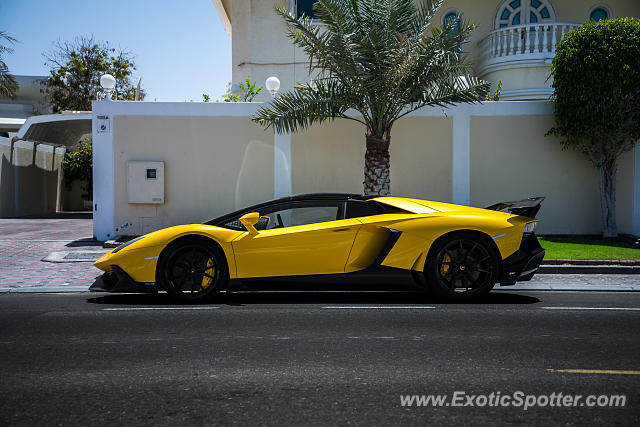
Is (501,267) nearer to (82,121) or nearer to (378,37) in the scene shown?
(378,37)

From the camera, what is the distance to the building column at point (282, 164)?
1349cm

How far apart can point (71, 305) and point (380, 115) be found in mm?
6985

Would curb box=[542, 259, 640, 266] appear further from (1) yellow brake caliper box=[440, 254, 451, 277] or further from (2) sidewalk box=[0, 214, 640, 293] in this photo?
(1) yellow brake caliper box=[440, 254, 451, 277]

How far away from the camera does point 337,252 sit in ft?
21.3

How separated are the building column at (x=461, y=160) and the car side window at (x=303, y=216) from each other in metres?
7.23

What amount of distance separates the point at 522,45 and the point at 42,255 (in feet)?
49.9

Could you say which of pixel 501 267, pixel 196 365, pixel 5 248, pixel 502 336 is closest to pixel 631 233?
pixel 501 267

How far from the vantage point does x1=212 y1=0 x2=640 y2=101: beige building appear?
61.6 ft

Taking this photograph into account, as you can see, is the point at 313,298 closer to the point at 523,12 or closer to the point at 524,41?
the point at 524,41

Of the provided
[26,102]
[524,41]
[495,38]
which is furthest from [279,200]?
[26,102]

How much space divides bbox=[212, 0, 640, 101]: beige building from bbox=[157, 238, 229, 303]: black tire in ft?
43.0

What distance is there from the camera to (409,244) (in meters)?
6.50

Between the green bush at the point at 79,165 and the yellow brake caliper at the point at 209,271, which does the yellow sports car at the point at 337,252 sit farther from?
the green bush at the point at 79,165

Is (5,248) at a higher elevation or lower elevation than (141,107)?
lower
